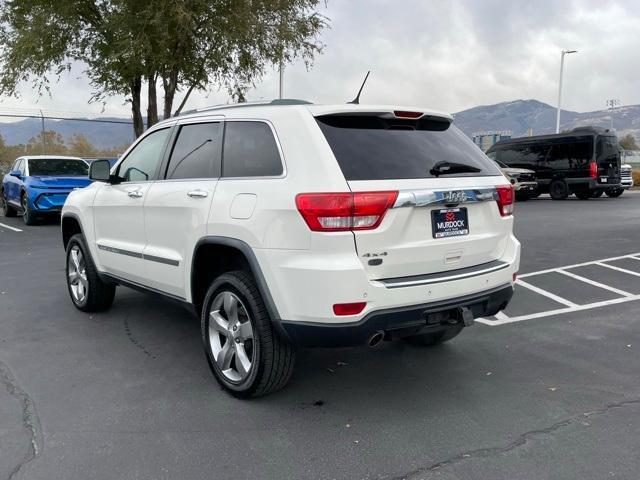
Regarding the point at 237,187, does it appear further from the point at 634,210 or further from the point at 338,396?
the point at 634,210

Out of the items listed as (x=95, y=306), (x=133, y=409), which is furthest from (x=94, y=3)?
(x=133, y=409)

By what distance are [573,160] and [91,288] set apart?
1880 cm

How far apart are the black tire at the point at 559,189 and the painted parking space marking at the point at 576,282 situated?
12688 millimetres

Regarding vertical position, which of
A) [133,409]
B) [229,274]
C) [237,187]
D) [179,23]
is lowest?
[133,409]

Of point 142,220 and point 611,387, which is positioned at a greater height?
point 142,220

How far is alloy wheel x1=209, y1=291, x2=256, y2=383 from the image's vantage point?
11.6ft

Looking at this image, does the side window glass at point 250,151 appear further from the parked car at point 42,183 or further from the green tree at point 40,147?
the green tree at point 40,147

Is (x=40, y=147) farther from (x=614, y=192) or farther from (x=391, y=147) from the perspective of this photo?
(x=391, y=147)

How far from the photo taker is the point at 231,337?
3.61 metres

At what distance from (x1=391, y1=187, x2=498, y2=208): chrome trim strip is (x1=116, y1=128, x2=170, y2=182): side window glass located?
216 cm

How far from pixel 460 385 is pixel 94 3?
17135 mm

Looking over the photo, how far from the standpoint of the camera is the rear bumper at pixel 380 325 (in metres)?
3.05

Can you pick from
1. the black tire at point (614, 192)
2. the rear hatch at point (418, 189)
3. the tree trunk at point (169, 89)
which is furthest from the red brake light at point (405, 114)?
A: the black tire at point (614, 192)

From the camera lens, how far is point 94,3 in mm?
16938
